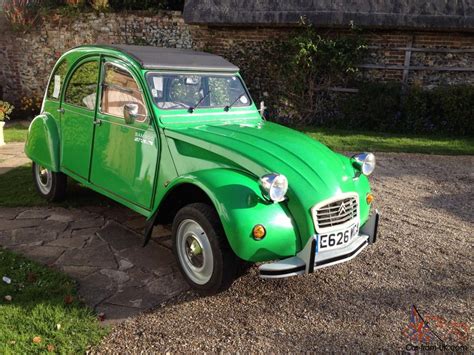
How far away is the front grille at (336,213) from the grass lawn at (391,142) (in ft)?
16.6

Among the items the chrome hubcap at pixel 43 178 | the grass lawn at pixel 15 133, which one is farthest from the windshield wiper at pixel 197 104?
the grass lawn at pixel 15 133

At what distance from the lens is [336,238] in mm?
3215

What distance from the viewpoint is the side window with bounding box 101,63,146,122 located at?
13.4 ft

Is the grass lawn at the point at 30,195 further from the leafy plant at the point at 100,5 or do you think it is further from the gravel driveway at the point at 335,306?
the leafy plant at the point at 100,5

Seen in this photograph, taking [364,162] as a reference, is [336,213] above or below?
below

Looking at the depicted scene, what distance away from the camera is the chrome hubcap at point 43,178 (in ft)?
17.7

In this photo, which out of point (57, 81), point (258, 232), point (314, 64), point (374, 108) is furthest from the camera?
point (314, 64)

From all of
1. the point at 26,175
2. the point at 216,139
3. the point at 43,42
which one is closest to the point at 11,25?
the point at 43,42

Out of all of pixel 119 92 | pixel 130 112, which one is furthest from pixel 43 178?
pixel 130 112

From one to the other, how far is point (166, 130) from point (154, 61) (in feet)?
2.46

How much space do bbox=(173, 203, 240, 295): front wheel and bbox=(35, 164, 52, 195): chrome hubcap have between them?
8.73ft

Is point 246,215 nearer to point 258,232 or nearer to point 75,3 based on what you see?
point 258,232

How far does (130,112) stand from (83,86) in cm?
115

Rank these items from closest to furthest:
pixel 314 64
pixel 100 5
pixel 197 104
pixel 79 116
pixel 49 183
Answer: pixel 197 104
pixel 79 116
pixel 49 183
pixel 314 64
pixel 100 5
